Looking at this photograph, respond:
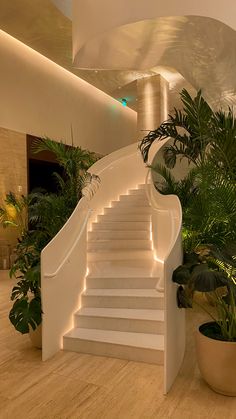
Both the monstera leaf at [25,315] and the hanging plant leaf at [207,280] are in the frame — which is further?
the monstera leaf at [25,315]

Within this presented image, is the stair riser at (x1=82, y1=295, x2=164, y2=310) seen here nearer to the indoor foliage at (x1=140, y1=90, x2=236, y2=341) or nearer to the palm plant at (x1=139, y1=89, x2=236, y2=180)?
the indoor foliage at (x1=140, y1=90, x2=236, y2=341)

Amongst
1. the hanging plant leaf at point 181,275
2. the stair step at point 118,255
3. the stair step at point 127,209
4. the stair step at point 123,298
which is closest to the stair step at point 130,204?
the stair step at point 127,209

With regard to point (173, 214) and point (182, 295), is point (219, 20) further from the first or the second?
point (182, 295)

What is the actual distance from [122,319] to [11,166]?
640 centimetres

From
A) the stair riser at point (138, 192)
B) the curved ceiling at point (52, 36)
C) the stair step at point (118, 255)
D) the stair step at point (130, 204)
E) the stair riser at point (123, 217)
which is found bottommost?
the stair step at point (118, 255)

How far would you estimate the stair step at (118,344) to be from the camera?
3541 millimetres

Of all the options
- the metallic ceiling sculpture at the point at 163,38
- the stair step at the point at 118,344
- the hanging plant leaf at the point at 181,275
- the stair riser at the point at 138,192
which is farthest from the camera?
the stair riser at the point at 138,192

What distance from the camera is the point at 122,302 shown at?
4.30m

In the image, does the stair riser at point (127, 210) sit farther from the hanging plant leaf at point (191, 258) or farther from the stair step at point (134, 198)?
the hanging plant leaf at point (191, 258)

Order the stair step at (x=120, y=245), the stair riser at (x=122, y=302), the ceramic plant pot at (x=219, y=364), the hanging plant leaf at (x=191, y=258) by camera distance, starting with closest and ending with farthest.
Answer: the ceramic plant pot at (x=219, y=364) < the hanging plant leaf at (x=191, y=258) < the stair riser at (x=122, y=302) < the stair step at (x=120, y=245)

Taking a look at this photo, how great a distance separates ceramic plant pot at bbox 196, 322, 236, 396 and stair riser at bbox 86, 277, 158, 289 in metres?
1.56

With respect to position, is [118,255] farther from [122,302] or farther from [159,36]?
[159,36]

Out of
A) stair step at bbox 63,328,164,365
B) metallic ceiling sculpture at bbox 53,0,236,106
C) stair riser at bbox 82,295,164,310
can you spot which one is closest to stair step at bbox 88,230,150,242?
stair riser at bbox 82,295,164,310

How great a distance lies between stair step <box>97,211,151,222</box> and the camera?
20.5 ft
